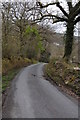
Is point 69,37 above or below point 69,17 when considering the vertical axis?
below

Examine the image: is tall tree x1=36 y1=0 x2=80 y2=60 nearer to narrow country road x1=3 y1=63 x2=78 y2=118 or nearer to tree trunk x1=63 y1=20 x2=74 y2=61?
tree trunk x1=63 y1=20 x2=74 y2=61

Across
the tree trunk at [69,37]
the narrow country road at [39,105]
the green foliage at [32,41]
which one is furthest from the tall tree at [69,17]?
the green foliage at [32,41]

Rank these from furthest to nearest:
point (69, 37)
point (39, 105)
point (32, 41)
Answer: point (32, 41)
point (69, 37)
point (39, 105)

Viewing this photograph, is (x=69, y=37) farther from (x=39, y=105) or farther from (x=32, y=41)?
(x=32, y=41)

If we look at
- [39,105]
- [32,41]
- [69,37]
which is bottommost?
[39,105]

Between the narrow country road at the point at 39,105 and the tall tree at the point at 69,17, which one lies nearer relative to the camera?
the narrow country road at the point at 39,105

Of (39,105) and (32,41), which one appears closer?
(39,105)

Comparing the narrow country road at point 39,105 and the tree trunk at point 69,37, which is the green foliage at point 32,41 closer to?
the tree trunk at point 69,37

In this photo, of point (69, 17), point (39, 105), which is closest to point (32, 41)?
point (69, 17)

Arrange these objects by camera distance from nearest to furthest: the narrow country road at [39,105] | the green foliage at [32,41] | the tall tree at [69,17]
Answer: the narrow country road at [39,105] → the tall tree at [69,17] → the green foliage at [32,41]

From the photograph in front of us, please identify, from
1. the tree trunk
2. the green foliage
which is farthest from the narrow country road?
the green foliage

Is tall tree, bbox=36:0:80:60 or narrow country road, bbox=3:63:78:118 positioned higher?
tall tree, bbox=36:0:80:60

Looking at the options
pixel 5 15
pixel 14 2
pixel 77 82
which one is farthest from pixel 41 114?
pixel 14 2

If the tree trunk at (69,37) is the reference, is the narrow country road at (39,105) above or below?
below
